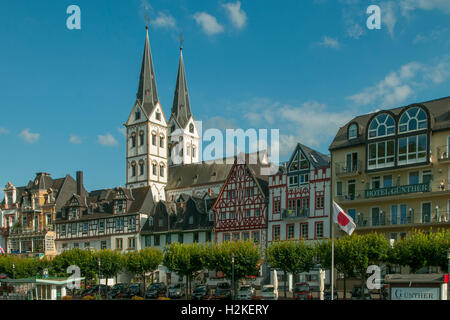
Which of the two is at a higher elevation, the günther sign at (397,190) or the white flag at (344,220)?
the günther sign at (397,190)

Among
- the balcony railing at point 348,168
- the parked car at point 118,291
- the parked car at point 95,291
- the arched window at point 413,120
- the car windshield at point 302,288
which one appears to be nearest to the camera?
the car windshield at point 302,288

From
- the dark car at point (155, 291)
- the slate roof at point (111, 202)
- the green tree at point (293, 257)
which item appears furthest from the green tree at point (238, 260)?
the slate roof at point (111, 202)

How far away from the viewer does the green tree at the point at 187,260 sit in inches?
2692

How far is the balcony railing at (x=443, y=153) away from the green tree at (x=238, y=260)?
19.7 metres

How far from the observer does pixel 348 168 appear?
6788 centimetres

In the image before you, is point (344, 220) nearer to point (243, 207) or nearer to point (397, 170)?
point (397, 170)

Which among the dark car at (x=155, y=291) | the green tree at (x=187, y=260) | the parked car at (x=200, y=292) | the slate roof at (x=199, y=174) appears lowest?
the dark car at (x=155, y=291)

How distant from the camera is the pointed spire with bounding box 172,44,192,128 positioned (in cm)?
14750

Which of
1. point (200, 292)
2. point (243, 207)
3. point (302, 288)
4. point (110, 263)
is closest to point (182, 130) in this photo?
point (243, 207)

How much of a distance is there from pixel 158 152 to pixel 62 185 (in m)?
27.2

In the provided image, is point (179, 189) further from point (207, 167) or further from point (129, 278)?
point (129, 278)

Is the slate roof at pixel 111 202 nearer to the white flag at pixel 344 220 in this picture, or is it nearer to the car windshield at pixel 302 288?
the car windshield at pixel 302 288

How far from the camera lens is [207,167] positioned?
12000 cm
